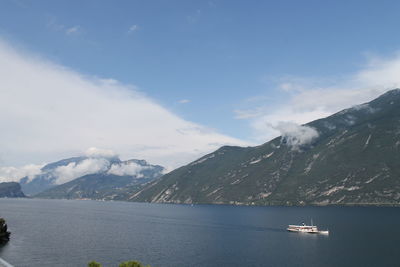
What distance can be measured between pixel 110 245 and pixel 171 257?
1635 inches

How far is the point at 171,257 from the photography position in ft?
464

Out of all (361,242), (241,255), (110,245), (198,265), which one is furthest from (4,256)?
(361,242)

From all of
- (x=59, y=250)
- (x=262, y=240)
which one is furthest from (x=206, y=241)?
(x=59, y=250)

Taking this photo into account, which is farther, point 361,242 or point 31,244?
point 361,242

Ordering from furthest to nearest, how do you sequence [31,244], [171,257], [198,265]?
[31,244], [171,257], [198,265]

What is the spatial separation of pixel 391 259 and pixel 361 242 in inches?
1720

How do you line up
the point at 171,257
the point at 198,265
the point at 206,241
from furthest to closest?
the point at 206,241, the point at 171,257, the point at 198,265

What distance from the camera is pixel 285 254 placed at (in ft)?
491

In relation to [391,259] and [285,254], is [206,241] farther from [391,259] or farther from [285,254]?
[391,259]

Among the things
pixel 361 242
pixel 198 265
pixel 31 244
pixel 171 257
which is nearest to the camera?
pixel 198 265

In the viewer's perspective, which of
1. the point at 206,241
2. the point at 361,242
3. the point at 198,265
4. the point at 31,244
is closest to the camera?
the point at 198,265

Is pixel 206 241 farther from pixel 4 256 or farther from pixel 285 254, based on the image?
pixel 4 256

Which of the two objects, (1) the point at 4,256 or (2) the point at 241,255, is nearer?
(1) the point at 4,256

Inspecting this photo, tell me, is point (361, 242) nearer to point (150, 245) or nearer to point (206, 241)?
point (206, 241)
